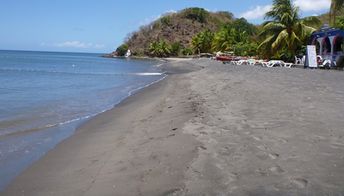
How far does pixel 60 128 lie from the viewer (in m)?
11.9

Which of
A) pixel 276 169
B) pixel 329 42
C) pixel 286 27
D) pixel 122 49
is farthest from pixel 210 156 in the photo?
pixel 122 49

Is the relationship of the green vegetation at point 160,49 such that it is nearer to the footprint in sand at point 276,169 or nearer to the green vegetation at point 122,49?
the green vegetation at point 122,49

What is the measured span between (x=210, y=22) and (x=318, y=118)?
141m

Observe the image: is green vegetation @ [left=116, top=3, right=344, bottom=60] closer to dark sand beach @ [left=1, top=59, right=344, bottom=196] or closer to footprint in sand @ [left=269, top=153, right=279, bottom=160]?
dark sand beach @ [left=1, top=59, right=344, bottom=196]

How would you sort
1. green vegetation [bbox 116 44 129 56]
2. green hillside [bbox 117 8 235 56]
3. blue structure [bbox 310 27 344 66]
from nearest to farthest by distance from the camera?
blue structure [bbox 310 27 344 66], green hillside [bbox 117 8 235 56], green vegetation [bbox 116 44 129 56]

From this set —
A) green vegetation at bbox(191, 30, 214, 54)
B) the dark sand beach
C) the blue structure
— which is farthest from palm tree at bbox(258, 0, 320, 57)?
green vegetation at bbox(191, 30, 214, 54)

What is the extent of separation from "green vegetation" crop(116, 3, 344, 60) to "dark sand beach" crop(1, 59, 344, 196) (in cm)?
2537

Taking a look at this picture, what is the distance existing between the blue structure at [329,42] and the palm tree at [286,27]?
280 centimetres

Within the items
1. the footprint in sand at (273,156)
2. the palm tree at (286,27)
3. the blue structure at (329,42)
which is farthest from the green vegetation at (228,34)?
the footprint in sand at (273,156)

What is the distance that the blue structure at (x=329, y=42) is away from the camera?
32.2 m

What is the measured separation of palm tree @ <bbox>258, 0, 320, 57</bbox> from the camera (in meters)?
39.5

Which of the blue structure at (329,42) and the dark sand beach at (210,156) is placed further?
the blue structure at (329,42)

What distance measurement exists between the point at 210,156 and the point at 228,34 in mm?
74461

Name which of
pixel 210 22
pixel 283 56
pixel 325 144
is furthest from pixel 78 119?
pixel 210 22
